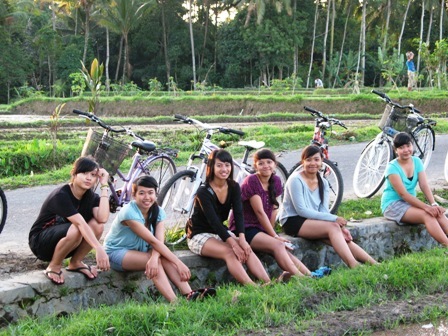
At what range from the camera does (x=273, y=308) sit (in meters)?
4.03

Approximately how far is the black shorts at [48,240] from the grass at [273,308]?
0.57m

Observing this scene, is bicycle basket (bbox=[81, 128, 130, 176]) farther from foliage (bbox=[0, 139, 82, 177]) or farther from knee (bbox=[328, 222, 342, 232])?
foliage (bbox=[0, 139, 82, 177])

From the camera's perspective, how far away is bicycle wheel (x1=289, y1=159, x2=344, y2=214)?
6805 millimetres

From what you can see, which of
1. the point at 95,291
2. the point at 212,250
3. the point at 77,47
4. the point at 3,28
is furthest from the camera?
the point at 77,47

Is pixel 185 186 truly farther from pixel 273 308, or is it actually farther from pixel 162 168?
pixel 273 308

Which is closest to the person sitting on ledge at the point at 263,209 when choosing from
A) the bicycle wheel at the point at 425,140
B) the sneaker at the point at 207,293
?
the sneaker at the point at 207,293

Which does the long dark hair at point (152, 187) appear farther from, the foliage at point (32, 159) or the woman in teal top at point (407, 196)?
the foliage at point (32, 159)

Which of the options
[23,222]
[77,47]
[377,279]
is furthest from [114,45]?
[377,279]

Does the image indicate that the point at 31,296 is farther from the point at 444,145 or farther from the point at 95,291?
the point at 444,145

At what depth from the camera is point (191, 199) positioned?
233 inches

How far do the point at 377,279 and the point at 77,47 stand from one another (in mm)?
38089

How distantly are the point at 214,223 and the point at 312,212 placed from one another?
1.02m

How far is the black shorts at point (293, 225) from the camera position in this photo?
19.4 ft

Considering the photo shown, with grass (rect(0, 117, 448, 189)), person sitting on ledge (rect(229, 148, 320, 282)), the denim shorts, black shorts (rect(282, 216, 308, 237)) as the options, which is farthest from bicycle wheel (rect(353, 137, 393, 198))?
grass (rect(0, 117, 448, 189))
